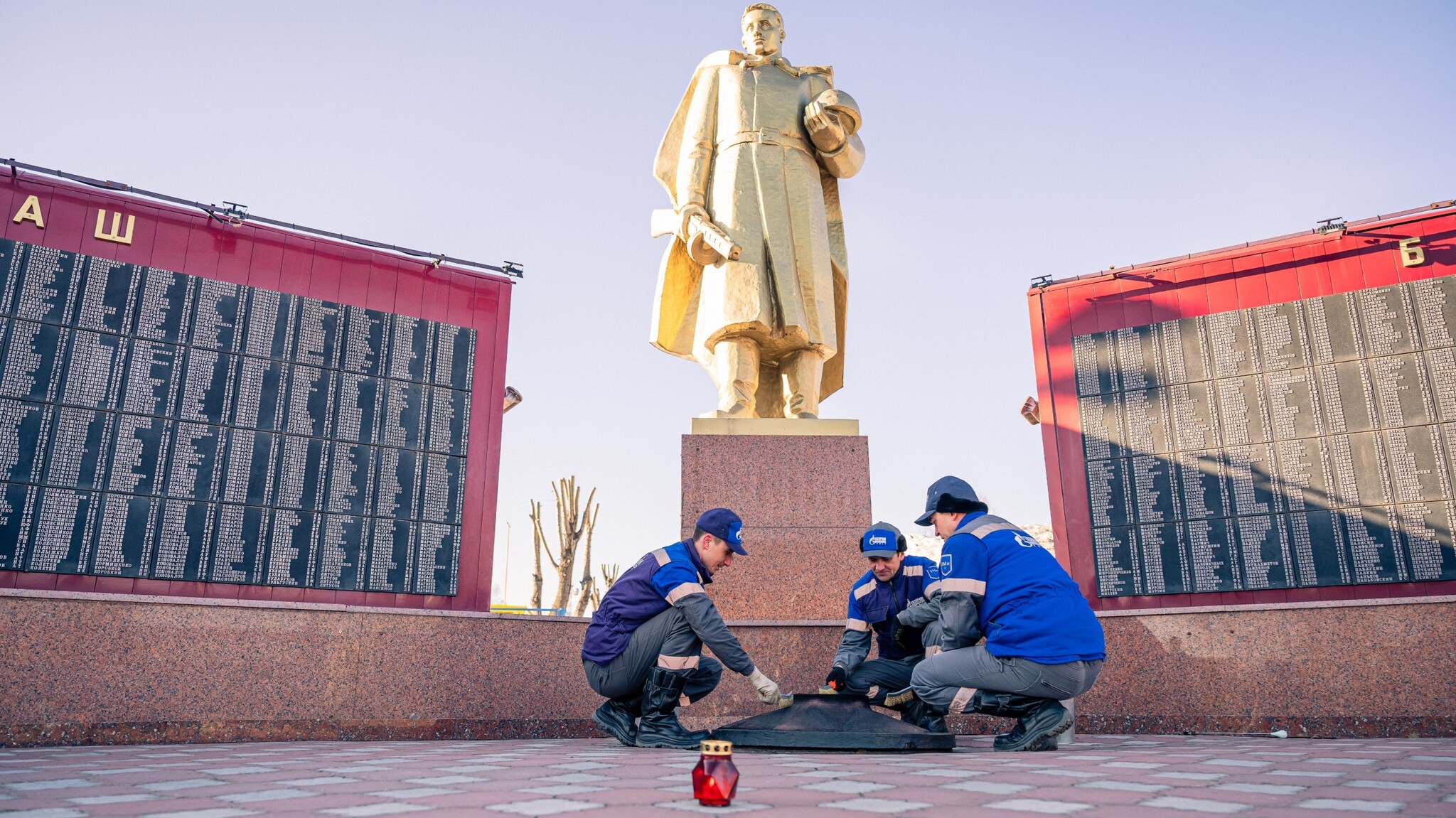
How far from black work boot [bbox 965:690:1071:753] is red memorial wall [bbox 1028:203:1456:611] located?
4.00 meters

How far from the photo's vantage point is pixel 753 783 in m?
2.52

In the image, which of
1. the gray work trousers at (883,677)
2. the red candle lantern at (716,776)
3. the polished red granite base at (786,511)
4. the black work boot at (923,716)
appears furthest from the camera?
the polished red granite base at (786,511)

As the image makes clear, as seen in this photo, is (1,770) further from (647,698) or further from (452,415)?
(452,415)

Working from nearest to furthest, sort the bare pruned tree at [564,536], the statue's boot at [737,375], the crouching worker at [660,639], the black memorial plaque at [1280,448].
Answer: the crouching worker at [660,639] → the statue's boot at [737,375] → the black memorial plaque at [1280,448] → the bare pruned tree at [564,536]

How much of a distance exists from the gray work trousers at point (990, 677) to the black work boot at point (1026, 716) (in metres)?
0.05

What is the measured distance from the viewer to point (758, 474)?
5.85 m

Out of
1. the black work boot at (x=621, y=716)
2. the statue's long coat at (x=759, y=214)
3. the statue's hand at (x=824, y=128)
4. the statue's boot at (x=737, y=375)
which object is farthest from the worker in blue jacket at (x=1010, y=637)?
the statue's hand at (x=824, y=128)

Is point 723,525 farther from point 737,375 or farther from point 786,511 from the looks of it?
point 737,375

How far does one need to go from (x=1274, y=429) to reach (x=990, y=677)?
5613mm

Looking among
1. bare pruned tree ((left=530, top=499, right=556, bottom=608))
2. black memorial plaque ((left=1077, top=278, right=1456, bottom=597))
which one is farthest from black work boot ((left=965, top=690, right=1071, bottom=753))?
bare pruned tree ((left=530, top=499, right=556, bottom=608))

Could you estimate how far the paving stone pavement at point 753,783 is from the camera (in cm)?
205

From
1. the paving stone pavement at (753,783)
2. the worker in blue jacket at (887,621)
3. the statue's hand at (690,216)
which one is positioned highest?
the statue's hand at (690,216)

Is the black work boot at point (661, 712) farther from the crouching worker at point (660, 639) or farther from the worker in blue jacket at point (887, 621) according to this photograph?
the worker in blue jacket at point (887, 621)

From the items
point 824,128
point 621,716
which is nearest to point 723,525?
point 621,716
